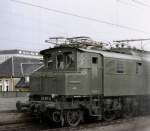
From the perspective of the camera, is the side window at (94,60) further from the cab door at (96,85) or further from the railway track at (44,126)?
the railway track at (44,126)

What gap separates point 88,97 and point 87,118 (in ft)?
5.81

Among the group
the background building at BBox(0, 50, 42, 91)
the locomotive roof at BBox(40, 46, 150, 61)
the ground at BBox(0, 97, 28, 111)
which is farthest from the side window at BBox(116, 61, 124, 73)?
the background building at BBox(0, 50, 42, 91)

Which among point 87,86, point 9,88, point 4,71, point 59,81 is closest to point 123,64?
point 87,86

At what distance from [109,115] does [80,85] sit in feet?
10.3

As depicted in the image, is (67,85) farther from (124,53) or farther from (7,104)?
(7,104)

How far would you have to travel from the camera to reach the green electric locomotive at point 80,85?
1703cm

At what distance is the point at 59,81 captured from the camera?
1695 cm

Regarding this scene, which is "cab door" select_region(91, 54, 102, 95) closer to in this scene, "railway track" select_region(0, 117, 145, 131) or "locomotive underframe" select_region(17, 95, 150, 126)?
"locomotive underframe" select_region(17, 95, 150, 126)

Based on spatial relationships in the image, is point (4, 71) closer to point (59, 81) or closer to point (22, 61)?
point (22, 61)

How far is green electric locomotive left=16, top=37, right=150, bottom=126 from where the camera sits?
17.0 metres

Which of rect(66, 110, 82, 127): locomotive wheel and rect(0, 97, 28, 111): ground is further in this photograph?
rect(0, 97, 28, 111): ground

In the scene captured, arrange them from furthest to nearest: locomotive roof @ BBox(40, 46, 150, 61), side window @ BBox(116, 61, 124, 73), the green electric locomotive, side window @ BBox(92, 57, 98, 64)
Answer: side window @ BBox(116, 61, 124, 73) < locomotive roof @ BBox(40, 46, 150, 61) < side window @ BBox(92, 57, 98, 64) < the green electric locomotive

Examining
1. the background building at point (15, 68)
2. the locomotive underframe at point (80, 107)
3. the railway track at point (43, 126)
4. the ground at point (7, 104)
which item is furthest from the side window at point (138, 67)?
the background building at point (15, 68)

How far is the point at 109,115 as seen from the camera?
64.6ft
